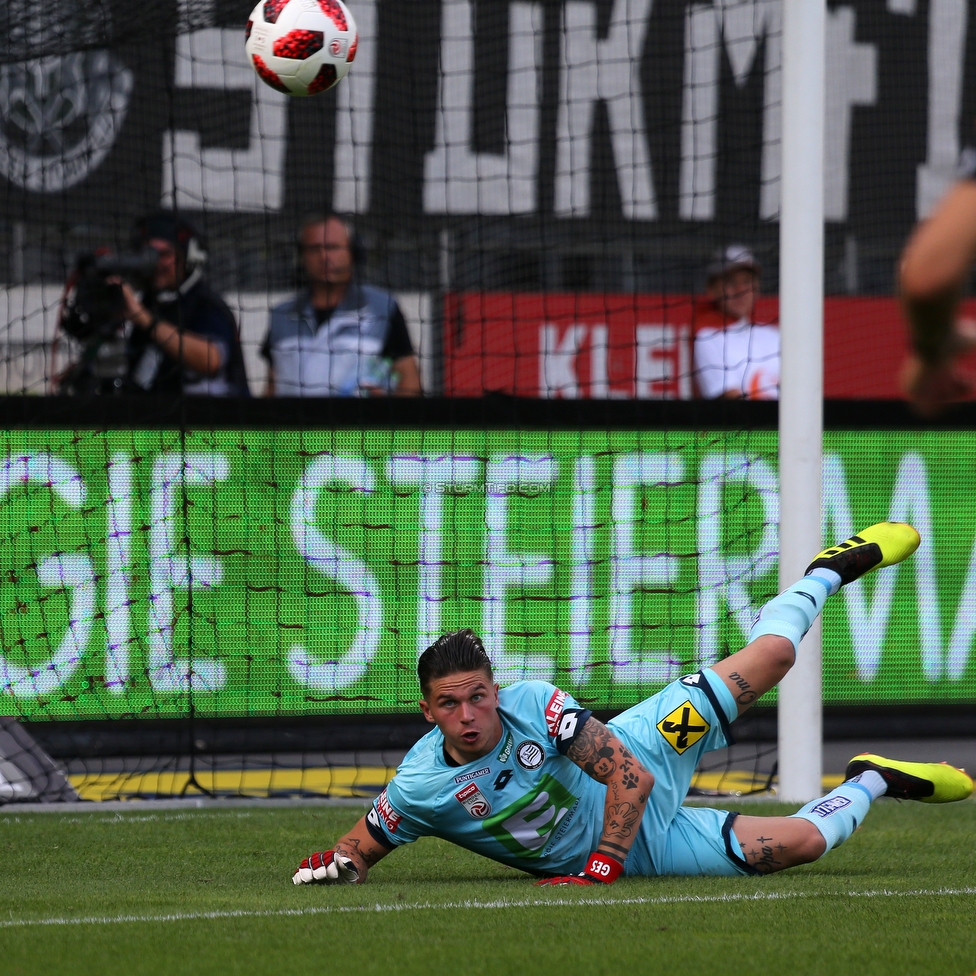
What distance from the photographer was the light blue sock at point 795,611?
506 cm

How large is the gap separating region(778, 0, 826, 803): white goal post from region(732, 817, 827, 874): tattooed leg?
1.73 m

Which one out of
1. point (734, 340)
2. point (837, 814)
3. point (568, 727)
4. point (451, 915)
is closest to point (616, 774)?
point (568, 727)

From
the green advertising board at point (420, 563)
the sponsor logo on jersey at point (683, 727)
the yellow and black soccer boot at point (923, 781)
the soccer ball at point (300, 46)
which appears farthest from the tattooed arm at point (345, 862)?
the soccer ball at point (300, 46)

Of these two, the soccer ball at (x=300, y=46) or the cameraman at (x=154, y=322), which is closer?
the soccer ball at (x=300, y=46)

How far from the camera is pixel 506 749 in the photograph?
4652mm

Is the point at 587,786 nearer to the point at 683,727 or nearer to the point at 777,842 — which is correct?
the point at 683,727

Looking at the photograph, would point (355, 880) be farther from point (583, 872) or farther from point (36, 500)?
point (36, 500)

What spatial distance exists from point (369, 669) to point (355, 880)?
9.16ft

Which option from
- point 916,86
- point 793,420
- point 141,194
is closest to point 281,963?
point 793,420

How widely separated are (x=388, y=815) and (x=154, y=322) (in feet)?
13.8

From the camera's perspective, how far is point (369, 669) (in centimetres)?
753

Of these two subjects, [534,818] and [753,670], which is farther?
[753,670]

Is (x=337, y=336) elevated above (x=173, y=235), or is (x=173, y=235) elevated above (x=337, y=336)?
(x=173, y=235)

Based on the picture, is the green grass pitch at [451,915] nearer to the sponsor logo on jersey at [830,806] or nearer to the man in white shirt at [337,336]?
the sponsor logo on jersey at [830,806]
